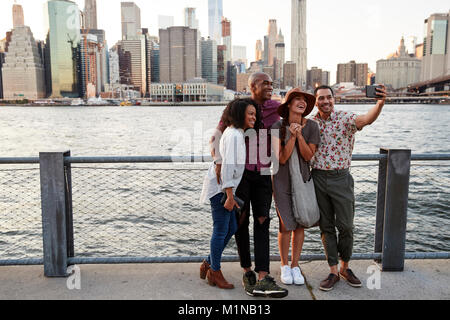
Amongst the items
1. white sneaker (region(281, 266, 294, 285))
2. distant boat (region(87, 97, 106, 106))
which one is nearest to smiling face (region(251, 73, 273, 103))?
white sneaker (region(281, 266, 294, 285))

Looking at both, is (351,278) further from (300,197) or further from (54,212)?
(54,212)

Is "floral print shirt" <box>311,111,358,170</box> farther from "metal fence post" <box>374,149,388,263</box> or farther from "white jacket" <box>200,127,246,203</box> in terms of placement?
"white jacket" <box>200,127,246,203</box>

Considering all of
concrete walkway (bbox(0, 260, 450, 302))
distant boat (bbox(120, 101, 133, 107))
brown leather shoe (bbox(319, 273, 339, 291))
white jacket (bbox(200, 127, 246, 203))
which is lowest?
concrete walkway (bbox(0, 260, 450, 302))

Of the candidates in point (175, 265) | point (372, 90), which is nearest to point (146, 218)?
point (175, 265)

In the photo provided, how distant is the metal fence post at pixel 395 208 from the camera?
13.2 ft

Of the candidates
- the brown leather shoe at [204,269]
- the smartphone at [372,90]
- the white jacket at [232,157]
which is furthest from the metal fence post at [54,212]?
the smartphone at [372,90]

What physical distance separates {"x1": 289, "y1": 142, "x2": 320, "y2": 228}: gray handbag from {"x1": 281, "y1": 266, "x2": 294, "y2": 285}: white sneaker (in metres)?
0.49

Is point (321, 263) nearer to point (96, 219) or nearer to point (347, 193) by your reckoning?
point (347, 193)

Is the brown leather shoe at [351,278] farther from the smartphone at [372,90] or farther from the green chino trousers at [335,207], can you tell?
the smartphone at [372,90]

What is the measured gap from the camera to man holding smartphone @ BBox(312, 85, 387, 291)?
378 centimetres

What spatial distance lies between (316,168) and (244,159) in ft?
2.55

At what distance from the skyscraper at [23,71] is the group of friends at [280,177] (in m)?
190

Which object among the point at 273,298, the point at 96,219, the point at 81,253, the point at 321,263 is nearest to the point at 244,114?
the point at 273,298

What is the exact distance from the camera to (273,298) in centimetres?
358
